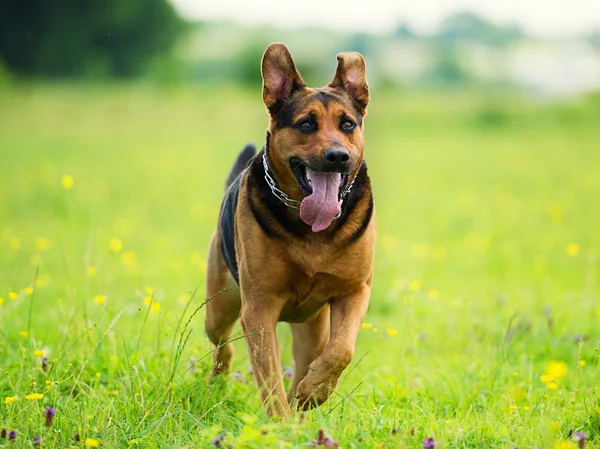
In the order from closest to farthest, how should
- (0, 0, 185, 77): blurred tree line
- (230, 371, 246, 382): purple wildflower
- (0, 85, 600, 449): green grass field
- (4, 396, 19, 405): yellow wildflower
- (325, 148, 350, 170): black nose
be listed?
(4, 396, 19, 405): yellow wildflower
(0, 85, 600, 449): green grass field
(325, 148, 350, 170): black nose
(230, 371, 246, 382): purple wildflower
(0, 0, 185, 77): blurred tree line

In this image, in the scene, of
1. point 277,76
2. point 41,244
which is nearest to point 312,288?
point 277,76

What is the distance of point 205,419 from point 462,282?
197 inches

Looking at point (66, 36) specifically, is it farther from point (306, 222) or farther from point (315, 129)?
point (306, 222)

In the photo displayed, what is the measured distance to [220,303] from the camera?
5098mm

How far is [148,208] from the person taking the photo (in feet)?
45.3

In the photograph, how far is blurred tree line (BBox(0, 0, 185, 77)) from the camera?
44.2 meters

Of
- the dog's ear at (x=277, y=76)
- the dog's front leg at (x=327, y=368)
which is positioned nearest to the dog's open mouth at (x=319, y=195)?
the dog's ear at (x=277, y=76)

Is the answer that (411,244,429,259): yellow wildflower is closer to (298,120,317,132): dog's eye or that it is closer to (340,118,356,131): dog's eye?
(340,118,356,131): dog's eye

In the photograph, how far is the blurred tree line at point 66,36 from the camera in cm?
4422

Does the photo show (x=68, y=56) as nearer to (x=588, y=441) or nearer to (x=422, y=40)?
(x=422, y=40)

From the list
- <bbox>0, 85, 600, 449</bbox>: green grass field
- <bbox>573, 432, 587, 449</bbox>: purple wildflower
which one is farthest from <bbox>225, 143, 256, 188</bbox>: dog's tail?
<bbox>573, 432, 587, 449</bbox>: purple wildflower

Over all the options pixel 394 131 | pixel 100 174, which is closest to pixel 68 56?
pixel 394 131

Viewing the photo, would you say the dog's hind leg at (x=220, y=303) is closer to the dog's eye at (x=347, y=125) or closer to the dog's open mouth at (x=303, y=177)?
the dog's open mouth at (x=303, y=177)

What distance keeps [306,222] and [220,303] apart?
4.19ft
